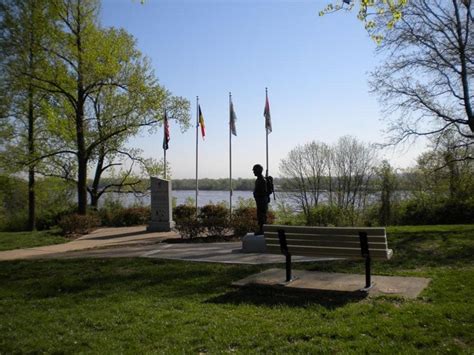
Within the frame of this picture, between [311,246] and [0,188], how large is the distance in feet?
92.5

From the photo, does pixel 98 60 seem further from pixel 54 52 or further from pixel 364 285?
pixel 364 285

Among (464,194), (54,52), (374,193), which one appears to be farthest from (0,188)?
(464,194)

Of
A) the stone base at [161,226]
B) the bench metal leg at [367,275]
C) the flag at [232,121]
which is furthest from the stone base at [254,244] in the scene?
the flag at [232,121]

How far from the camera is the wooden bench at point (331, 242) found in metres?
6.77

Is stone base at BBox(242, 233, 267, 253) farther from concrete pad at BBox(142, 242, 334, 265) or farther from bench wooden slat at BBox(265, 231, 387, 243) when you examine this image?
→ bench wooden slat at BBox(265, 231, 387, 243)

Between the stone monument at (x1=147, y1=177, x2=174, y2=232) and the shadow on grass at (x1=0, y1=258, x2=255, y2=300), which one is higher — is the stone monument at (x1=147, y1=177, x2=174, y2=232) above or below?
above

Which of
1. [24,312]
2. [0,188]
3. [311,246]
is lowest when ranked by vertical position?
[24,312]

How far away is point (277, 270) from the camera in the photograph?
8531 mm

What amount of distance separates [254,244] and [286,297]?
434 cm

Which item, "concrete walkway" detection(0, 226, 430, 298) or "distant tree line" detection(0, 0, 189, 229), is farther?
"distant tree line" detection(0, 0, 189, 229)

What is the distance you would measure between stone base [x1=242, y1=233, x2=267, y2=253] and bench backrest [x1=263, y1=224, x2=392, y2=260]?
3.37 meters

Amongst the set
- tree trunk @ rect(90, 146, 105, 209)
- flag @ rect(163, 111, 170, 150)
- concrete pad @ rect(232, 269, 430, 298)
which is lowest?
concrete pad @ rect(232, 269, 430, 298)

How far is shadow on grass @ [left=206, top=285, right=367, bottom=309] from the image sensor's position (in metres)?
6.35

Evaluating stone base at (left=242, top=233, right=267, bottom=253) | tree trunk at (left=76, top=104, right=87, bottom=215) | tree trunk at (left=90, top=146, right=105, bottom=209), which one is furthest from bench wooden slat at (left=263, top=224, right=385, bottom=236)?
tree trunk at (left=90, top=146, right=105, bottom=209)
